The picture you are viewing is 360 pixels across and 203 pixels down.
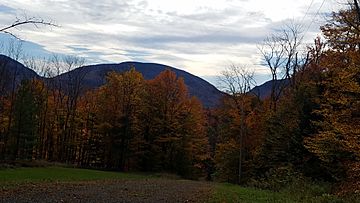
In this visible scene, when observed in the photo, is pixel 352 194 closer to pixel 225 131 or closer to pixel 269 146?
pixel 269 146

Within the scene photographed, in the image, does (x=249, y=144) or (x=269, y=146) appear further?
(x=249, y=144)

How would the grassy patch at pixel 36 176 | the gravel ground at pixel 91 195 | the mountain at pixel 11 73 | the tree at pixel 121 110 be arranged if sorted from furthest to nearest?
the tree at pixel 121 110, the mountain at pixel 11 73, the grassy patch at pixel 36 176, the gravel ground at pixel 91 195

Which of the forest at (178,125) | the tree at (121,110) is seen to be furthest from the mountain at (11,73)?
the tree at (121,110)

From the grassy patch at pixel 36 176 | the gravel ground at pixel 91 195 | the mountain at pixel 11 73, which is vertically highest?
the mountain at pixel 11 73

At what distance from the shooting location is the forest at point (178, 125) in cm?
3456

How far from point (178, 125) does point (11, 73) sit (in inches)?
922

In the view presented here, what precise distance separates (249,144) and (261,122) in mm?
3083

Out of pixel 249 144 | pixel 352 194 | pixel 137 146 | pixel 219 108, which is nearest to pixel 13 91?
pixel 137 146

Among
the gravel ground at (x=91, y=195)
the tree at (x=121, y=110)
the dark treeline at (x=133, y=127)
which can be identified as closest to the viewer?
the gravel ground at (x=91, y=195)

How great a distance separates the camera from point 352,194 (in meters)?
20.9

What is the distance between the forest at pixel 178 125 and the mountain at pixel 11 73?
0.51 meters

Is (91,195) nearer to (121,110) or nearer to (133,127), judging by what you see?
(133,127)

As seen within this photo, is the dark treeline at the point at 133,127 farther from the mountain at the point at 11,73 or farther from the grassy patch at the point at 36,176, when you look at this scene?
the grassy patch at the point at 36,176

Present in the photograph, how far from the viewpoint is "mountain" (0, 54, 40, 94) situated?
2359 inches
